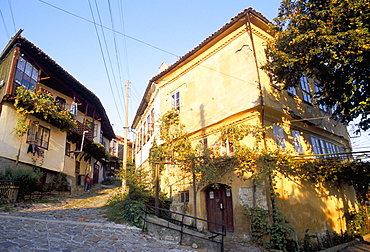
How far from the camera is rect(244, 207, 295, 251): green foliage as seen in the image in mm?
8500

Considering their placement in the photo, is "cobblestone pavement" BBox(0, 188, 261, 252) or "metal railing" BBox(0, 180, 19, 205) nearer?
"cobblestone pavement" BBox(0, 188, 261, 252)

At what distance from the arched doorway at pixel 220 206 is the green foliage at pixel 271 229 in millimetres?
1370

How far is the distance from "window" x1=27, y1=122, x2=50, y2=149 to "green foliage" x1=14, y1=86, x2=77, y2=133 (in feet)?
2.18

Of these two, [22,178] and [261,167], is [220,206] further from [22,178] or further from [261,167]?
[22,178]

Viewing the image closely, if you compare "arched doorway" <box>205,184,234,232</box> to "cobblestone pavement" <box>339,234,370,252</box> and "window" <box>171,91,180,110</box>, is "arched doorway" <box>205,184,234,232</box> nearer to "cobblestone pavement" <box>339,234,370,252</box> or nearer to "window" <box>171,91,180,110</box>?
"cobblestone pavement" <box>339,234,370,252</box>

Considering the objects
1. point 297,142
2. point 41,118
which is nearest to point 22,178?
point 41,118

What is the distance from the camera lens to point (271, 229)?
28.5 feet

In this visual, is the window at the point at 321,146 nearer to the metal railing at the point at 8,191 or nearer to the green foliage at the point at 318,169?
the green foliage at the point at 318,169

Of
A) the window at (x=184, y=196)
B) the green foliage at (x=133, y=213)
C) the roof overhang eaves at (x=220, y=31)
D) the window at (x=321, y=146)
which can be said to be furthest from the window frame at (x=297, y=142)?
the green foliage at (x=133, y=213)

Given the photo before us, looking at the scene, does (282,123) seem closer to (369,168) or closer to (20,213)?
(369,168)

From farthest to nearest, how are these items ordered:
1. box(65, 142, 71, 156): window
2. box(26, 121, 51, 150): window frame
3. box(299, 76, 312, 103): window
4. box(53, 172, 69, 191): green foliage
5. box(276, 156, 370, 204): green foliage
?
box(65, 142, 71, 156): window < box(53, 172, 69, 191): green foliage < box(26, 121, 51, 150): window frame < box(299, 76, 312, 103): window < box(276, 156, 370, 204): green foliage

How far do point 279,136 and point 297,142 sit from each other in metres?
1.45

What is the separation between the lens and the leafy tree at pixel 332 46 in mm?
7227

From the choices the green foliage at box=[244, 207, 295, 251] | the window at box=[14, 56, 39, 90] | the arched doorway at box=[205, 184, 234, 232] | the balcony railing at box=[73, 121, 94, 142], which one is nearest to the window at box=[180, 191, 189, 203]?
the arched doorway at box=[205, 184, 234, 232]
